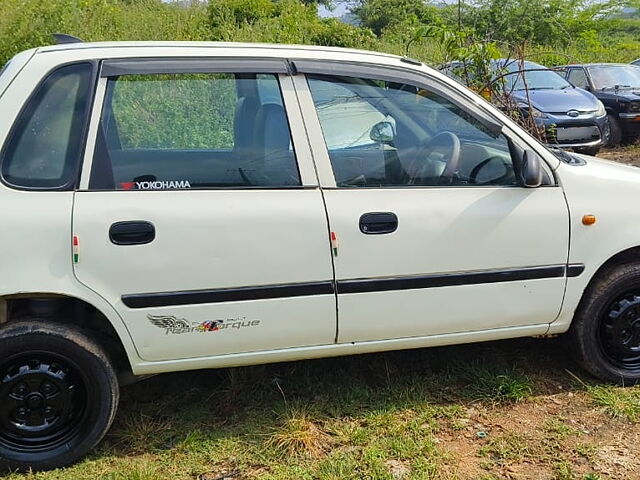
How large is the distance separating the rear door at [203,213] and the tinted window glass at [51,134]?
8 centimetres

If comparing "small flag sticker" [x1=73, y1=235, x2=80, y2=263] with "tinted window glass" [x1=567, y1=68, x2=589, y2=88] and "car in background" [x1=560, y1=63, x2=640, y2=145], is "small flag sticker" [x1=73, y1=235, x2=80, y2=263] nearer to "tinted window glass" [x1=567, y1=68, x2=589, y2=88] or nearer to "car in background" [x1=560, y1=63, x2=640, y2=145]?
"car in background" [x1=560, y1=63, x2=640, y2=145]

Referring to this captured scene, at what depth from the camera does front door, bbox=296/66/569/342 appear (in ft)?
9.23

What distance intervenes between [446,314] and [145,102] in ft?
5.82

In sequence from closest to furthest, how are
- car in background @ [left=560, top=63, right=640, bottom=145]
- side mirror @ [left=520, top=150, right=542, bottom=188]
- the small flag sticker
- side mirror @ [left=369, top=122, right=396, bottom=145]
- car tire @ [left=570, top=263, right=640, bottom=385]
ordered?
the small flag sticker, side mirror @ [left=520, top=150, right=542, bottom=188], side mirror @ [left=369, top=122, right=396, bottom=145], car tire @ [left=570, top=263, right=640, bottom=385], car in background @ [left=560, top=63, right=640, bottom=145]

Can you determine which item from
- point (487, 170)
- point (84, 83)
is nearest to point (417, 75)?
point (487, 170)

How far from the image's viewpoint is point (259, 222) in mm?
2672

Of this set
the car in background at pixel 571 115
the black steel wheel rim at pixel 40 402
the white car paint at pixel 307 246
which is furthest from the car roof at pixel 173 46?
the car in background at pixel 571 115

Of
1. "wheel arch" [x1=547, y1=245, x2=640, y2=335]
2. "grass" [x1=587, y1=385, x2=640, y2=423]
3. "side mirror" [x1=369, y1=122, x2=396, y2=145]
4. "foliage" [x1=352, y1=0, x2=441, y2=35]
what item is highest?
"foliage" [x1=352, y1=0, x2=441, y2=35]

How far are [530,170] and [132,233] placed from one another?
1907 millimetres

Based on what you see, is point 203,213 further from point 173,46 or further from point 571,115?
point 571,115

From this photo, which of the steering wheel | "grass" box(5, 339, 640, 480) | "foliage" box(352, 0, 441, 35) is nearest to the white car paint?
the steering wheel

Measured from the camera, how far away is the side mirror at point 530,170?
9.61 feet

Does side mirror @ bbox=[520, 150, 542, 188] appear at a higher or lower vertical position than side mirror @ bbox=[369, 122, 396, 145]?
lower

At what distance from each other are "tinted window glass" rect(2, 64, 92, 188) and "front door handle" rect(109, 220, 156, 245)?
29cm
